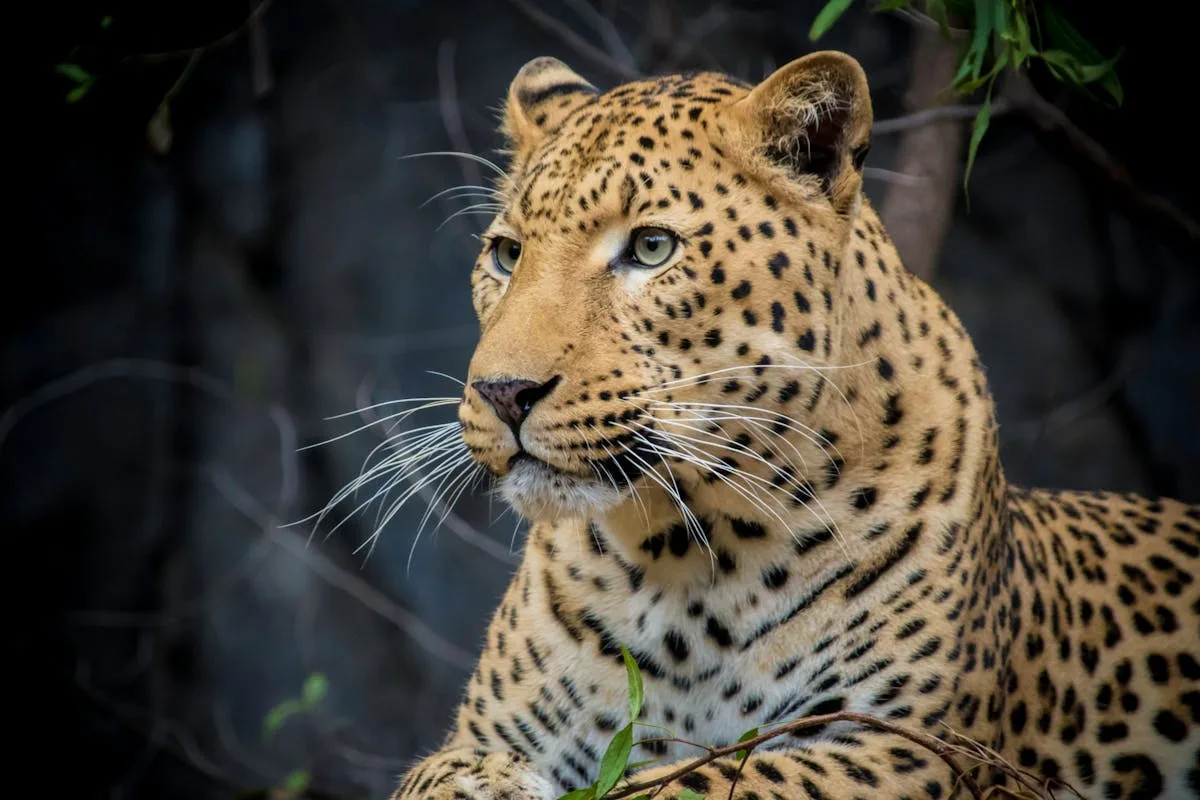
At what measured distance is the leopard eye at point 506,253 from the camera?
3.69 meters

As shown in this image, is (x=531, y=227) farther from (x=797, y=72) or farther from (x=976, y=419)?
(x=976, y=419)

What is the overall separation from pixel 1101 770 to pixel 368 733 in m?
5.29

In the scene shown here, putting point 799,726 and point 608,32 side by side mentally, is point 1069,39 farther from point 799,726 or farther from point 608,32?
point 608,32

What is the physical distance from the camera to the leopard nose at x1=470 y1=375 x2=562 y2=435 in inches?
122

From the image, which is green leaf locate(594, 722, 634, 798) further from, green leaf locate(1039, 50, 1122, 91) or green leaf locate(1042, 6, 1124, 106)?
green leaf locate(1042, 6, 1124, 106)

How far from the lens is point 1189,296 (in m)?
8.29

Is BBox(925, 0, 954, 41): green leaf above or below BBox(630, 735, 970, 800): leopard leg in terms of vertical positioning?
above

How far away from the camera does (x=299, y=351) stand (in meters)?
8.51

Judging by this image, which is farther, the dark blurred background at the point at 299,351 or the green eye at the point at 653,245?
the dark blurred background at the point at 299,351

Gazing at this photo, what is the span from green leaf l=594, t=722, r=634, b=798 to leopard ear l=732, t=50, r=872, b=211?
1431 mm

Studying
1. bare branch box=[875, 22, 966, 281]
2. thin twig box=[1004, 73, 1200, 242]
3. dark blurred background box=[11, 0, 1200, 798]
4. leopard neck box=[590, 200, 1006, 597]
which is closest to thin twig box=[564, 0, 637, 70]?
dark blurred background box=[11, 0, 1200, 798]

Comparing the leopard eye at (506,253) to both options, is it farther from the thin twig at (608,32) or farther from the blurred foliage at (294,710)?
the thin twig at (608,32)

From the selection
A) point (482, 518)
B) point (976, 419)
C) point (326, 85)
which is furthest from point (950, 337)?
point (326, 85)

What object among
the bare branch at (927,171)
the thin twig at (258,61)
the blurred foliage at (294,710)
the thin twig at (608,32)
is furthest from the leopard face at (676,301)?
the thin twig at (258,61)
